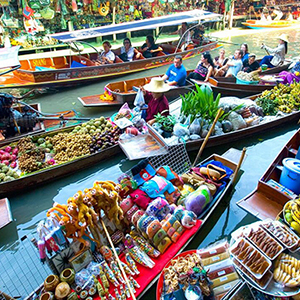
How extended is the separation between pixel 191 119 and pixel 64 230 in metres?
3.63

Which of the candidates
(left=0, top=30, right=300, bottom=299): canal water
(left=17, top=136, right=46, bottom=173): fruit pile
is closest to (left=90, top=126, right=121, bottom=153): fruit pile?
(left=0, top=30, right=300, bottom=299): canal water

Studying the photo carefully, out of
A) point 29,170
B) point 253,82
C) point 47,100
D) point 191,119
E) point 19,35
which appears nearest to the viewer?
point 29,170

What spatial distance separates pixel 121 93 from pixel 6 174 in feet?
13.2

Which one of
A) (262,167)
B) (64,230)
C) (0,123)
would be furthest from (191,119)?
(0,123)

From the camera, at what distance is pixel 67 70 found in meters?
8.38

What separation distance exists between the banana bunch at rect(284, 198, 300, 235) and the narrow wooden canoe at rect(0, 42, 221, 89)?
25.6ft

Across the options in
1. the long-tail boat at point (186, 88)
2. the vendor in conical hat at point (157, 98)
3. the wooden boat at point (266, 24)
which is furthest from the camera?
the wooden boat at point (266, 24)

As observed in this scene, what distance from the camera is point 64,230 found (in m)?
2.52

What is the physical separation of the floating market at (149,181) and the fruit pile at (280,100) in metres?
0.03

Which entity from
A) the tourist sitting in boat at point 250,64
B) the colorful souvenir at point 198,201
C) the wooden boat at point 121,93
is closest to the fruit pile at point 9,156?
the wooden boat at point 121,93

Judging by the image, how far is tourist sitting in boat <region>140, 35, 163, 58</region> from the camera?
408 inches

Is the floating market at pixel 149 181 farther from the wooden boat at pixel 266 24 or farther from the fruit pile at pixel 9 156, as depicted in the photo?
the wooden boat at pixel 266 24

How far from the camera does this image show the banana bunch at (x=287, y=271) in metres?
2.24

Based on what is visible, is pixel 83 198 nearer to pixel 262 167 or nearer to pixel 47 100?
pixel 262 167
